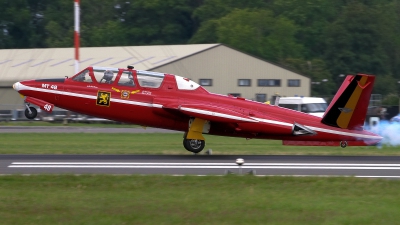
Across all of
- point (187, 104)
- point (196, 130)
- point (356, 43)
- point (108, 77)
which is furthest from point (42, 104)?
point (356, 43)

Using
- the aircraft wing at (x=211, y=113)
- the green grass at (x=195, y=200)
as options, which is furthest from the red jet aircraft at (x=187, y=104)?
the green grass at (x=195, y=200)

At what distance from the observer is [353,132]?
1972 centimetres

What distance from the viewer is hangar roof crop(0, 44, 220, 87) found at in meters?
52.2

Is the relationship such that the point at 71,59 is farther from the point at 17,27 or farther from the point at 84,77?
the point at 17,27

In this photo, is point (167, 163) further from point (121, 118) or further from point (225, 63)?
point (225, 63)

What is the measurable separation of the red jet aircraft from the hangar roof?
103 ft

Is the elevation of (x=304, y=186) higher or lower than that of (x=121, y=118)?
lower

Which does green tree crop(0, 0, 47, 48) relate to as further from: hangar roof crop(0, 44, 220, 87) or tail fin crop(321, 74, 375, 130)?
tail fin crop(321, 74, 375, 130)

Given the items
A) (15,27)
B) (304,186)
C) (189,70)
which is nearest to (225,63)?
(189,70)

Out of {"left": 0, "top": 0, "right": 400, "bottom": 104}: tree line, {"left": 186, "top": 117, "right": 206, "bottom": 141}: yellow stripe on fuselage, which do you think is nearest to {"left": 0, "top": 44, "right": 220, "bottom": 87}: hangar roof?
{"left": 0, "top": 0, "right": 400, "bottom": 104}: tree line

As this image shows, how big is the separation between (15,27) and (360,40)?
46687mm

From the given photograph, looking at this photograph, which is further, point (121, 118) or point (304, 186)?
point (121, 118)

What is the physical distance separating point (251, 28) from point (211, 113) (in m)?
60.9

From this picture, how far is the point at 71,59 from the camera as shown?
55000 mm
